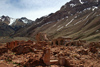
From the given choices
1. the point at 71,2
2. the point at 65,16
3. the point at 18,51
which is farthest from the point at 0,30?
the point at 18,51

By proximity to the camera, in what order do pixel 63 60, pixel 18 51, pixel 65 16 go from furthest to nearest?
pixel 65 16
pixel 18 51
pixel 63 60

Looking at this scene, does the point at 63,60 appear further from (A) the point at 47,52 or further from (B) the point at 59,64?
(A) the point at 47,52

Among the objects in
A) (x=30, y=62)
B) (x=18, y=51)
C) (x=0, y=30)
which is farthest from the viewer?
(x=0, y=30)

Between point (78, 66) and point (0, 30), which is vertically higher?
point (0, 30)

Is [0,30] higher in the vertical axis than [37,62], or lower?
higher

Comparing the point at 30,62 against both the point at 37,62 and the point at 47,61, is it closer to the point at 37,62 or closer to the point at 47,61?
the point at 37,62

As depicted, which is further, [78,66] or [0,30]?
[0,30]

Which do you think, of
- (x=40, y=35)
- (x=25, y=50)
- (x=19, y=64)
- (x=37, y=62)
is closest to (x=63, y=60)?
(x=37, y=62)

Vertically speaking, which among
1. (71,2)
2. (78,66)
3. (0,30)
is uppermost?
(71,2)

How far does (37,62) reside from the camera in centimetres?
929

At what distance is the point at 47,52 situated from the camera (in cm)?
930

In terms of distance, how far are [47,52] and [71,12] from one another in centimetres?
13271

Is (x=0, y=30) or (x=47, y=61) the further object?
(x=0, y=30)

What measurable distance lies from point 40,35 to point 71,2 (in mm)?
136385
